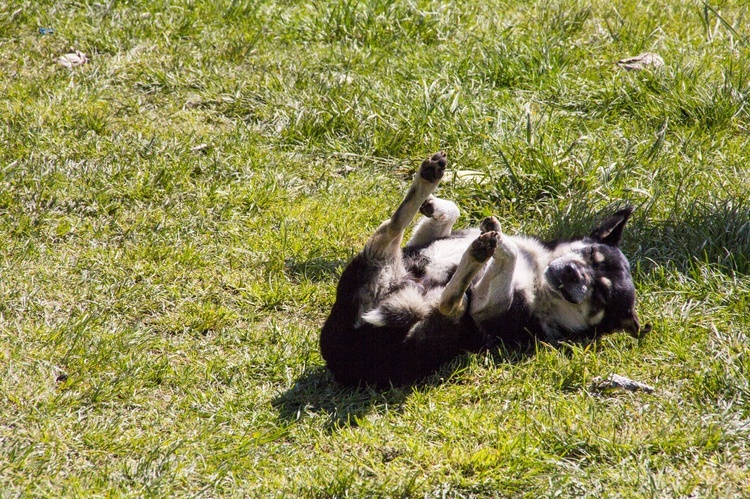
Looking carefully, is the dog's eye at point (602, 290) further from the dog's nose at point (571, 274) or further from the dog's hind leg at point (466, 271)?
the dog's hind leg at point (466, 271)

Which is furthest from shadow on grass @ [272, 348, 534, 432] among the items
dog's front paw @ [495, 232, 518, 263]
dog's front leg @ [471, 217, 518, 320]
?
dog's front paw @ [495, 232, 518, 263]

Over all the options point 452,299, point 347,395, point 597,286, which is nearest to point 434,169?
point 452,299

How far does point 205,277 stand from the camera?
4680 mm

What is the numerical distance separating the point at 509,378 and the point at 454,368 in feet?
0.85

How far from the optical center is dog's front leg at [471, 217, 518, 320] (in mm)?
3869

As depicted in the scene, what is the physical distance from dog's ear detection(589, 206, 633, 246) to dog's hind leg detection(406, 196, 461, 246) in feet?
2.48

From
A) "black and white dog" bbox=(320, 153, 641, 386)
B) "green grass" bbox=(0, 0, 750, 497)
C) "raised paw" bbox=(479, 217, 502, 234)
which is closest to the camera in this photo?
"green grass" bbox=(0, 0, 750, 497)

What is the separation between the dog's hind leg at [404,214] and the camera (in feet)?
12.8

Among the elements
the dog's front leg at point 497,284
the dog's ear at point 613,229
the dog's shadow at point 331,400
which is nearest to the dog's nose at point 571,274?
the dog's front leg at point 497,284

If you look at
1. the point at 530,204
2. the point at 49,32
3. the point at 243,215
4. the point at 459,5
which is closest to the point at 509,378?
the point at 530,204

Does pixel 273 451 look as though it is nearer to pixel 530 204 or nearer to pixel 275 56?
pixel 530 204

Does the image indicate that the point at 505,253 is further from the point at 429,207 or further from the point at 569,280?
the point at 429,207

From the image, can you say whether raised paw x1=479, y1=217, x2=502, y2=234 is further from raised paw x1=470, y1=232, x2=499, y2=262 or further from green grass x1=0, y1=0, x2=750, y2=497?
green grass x1=0, y1=0, x2=750, y2=497

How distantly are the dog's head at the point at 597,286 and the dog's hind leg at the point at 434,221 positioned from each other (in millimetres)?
592
